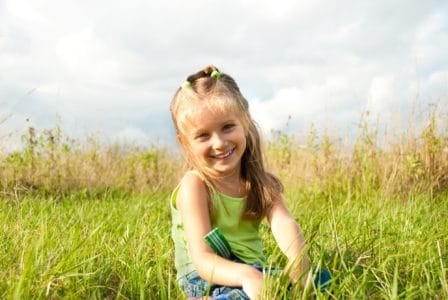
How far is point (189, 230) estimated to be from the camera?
7.02 ft

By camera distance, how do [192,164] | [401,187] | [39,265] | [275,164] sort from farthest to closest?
[275,164] → [401,187] → [192,164] → [39,265]

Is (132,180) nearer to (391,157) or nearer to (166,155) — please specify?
(166,155)

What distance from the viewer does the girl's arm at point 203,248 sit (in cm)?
194

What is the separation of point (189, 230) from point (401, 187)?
359 cm

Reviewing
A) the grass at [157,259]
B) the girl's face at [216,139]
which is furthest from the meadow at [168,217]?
the girl's face at [216,139]

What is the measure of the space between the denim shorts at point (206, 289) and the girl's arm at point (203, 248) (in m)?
0.03

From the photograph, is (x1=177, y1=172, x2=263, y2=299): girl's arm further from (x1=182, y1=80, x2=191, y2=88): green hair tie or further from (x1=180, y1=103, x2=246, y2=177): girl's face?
(x1=182, y1=80, x2=191, y2=88): green hair tie

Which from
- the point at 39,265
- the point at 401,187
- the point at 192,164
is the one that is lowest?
the point at 401,187

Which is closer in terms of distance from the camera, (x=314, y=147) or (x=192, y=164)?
(x=192, y=164)

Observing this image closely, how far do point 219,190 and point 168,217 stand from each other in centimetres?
201

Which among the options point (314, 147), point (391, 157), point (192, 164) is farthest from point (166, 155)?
point (192, 164)

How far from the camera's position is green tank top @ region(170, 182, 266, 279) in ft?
7.47

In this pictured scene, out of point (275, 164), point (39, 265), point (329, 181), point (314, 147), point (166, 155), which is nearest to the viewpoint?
point (39, 265)

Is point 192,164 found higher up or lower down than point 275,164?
higher up
